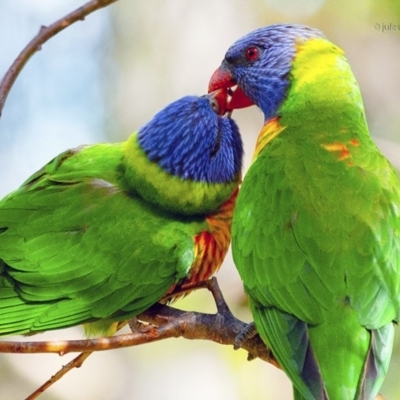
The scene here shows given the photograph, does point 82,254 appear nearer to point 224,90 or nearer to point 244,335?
point 244,335

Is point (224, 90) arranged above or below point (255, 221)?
above

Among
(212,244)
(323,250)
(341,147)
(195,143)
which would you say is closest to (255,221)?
(323,250)

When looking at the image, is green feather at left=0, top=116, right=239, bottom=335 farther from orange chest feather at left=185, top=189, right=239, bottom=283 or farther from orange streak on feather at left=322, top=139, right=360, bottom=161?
orange streak on feather at left=322, top=139, right=360, bottom=161

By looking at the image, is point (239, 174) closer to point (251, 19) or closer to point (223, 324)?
point (223, 324)

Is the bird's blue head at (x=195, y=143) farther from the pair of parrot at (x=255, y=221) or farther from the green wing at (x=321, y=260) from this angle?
the green wing at (x=321, y=260)

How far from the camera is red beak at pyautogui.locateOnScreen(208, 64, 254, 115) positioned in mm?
3133

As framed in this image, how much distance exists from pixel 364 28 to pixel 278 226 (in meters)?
3.41

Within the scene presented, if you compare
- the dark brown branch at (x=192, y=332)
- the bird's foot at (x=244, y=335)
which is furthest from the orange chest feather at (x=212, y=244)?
the bird's foot at (x=244, y=335)

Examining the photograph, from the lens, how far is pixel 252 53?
3.08 m

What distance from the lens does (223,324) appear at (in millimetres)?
2314

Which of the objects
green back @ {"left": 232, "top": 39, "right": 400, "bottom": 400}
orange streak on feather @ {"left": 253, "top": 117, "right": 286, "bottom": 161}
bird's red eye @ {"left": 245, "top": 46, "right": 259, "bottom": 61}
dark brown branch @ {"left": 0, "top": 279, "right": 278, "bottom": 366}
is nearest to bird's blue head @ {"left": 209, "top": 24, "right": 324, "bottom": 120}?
bird's red eye @ {"left": 245, "top": 46, "right": 259, "bottom": 61}

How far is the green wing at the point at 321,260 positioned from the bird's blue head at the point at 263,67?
0.50 m

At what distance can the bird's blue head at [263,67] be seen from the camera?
295 centimetres

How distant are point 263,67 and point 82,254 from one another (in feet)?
3.62
